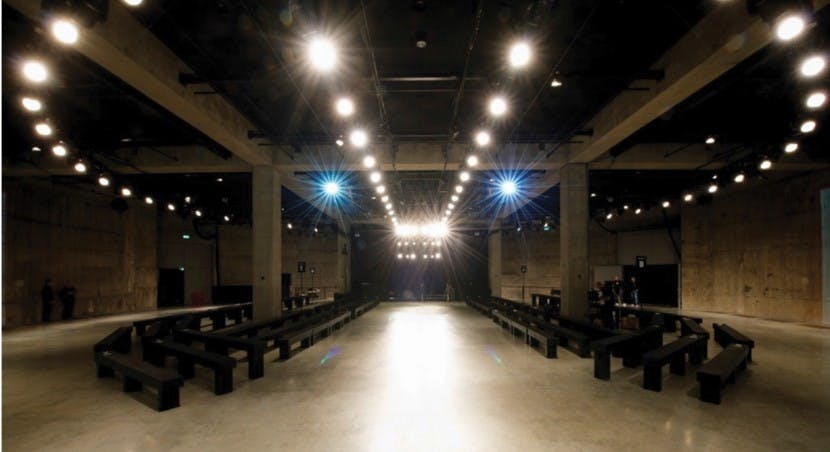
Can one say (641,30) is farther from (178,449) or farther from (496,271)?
(496,271)

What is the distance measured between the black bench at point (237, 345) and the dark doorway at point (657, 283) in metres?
20.1

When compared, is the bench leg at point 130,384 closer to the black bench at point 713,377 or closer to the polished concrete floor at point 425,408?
the polished concrete floor at point 425,408

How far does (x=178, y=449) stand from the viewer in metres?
4.70

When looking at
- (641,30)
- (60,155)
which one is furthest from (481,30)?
(60,155)

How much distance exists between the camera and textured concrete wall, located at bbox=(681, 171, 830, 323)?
1432 centimetres

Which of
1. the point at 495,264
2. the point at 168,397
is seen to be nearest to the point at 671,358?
the point at 168,397

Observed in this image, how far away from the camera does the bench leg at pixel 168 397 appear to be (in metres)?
5.82

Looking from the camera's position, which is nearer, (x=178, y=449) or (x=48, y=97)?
(x=178, y=449)

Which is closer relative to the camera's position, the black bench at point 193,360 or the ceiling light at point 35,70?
the black bench at point 193,360

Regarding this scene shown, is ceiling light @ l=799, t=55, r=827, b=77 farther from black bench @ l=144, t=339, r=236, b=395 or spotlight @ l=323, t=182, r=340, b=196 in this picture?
spotlight @ l=323, t=182, r=340, b=196

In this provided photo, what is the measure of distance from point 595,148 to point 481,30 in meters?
5.88

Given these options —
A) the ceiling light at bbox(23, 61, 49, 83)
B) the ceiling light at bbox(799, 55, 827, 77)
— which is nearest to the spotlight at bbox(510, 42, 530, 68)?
the ceiling light at bbox(799, 55, 827, 77)

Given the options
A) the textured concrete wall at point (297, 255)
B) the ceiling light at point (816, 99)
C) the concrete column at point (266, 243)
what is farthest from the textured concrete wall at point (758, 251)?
the textured concrete wall at point (297, 255)

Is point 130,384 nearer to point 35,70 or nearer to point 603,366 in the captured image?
point 35,70
